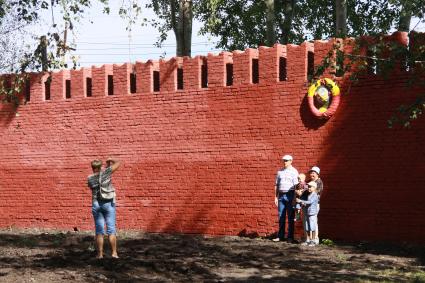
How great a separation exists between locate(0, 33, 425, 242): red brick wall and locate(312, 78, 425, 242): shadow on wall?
0.02 m

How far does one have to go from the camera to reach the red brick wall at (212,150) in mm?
13922

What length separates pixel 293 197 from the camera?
1472cm

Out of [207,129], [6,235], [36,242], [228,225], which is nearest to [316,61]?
[207,129]

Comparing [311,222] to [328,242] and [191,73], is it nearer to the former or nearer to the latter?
[328,242]

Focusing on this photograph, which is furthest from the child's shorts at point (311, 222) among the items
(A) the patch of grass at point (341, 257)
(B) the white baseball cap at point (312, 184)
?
(A) the patch of grass at point (341, 257)

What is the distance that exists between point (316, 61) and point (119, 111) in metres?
4.75

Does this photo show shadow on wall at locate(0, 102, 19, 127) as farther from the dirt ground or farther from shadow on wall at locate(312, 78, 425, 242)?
shadow on wall at locate(312, 78, 425, 242)

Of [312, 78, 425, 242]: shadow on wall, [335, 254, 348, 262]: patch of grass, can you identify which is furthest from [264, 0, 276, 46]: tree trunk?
[335, 254, 348, 262]: patch of grass

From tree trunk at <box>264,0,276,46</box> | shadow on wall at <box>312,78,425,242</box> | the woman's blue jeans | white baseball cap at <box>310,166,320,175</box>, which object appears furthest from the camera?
tree trunk at <box>264,0,276,46</box>

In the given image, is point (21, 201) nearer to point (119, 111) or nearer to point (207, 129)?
point (119, 111)

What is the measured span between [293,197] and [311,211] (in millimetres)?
824

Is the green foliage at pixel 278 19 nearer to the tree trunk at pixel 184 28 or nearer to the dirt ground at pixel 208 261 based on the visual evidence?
the tree trunk at pixel 184 28

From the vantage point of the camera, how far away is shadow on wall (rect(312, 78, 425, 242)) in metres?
13.6

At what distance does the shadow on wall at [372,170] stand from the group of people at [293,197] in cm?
38
